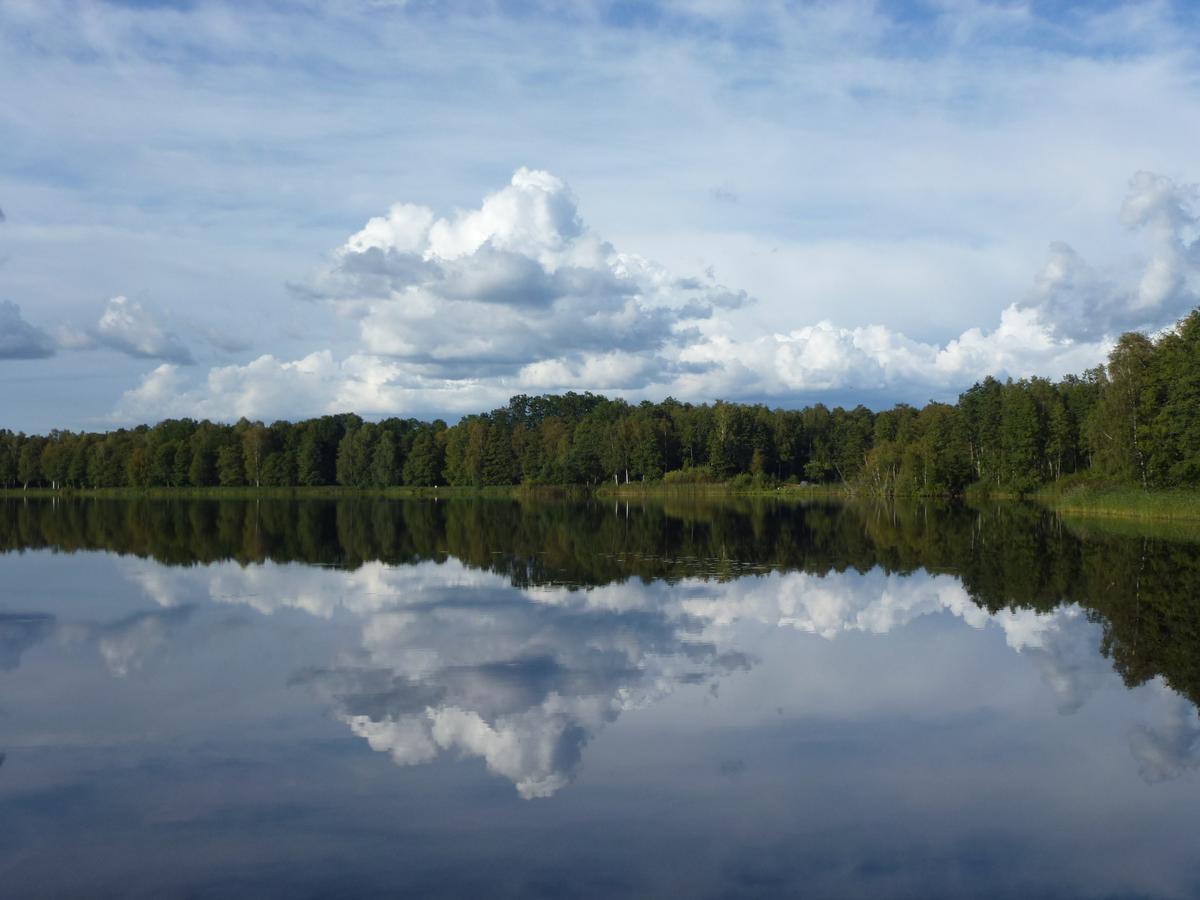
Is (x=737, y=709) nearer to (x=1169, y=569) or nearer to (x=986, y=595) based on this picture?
(x=986, y=595)

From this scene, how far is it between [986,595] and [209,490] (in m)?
117

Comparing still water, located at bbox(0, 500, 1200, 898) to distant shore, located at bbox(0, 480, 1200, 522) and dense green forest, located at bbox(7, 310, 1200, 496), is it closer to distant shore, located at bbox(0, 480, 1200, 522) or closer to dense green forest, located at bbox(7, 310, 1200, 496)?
distant shore, located at bbox(0, 480, 1200, 522)

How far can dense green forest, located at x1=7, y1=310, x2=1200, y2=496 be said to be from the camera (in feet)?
298

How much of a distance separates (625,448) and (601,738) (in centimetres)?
10467

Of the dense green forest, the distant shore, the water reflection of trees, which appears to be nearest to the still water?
the water reflection of trees

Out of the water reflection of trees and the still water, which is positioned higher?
the water reflection of trees

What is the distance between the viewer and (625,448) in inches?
4569

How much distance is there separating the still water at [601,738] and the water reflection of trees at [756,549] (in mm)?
366

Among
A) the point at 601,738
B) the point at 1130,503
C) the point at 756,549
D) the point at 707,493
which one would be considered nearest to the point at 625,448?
the point at 707,493

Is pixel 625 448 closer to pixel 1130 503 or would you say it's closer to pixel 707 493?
pixel 707 493

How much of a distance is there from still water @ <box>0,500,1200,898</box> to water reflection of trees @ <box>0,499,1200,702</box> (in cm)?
37

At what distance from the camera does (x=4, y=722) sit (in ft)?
40.2

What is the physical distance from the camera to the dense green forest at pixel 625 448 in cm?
9088

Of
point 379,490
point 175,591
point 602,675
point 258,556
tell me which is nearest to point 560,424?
point 379,490
